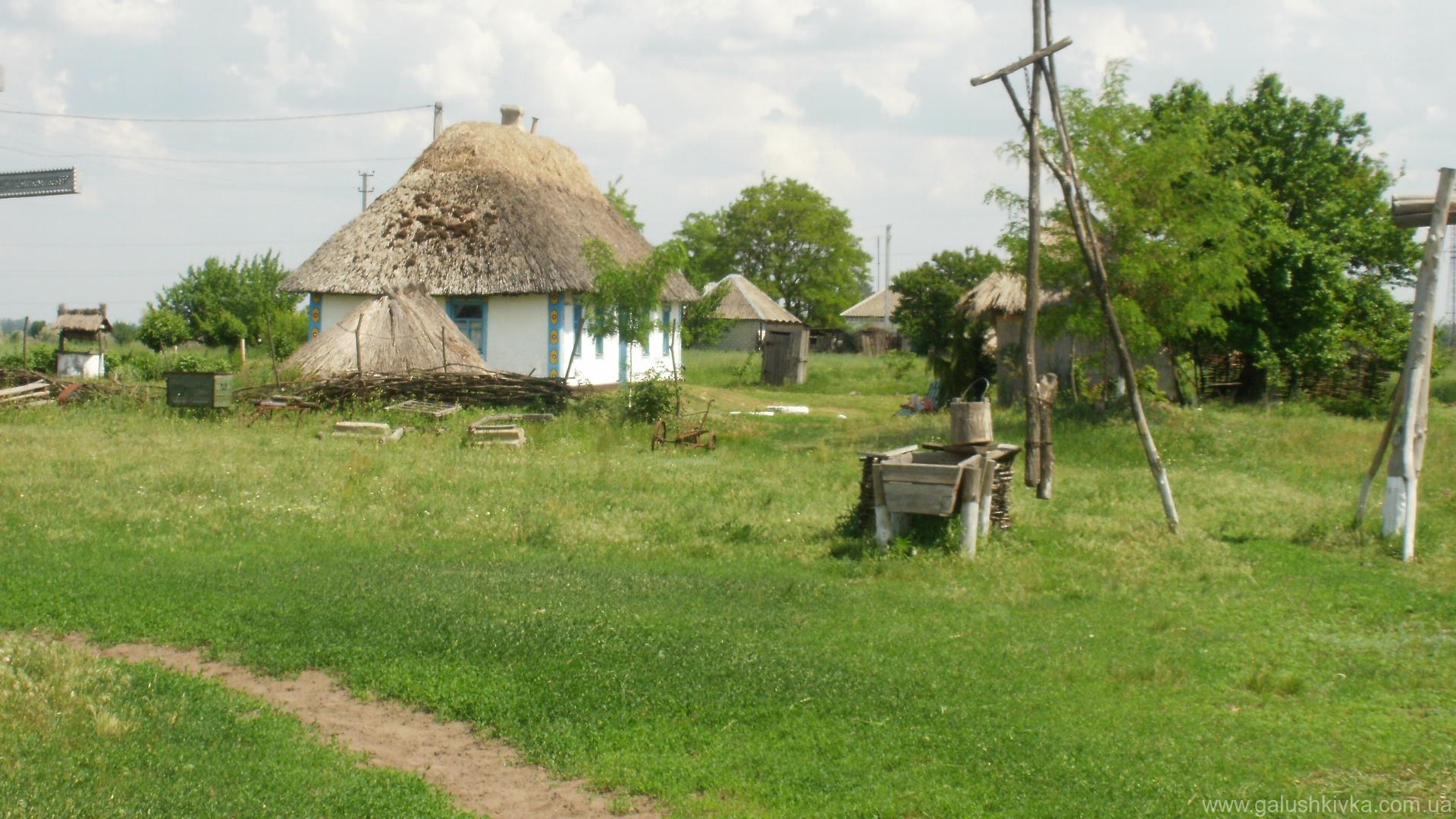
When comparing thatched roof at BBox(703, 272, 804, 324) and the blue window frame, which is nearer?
the blue window frame

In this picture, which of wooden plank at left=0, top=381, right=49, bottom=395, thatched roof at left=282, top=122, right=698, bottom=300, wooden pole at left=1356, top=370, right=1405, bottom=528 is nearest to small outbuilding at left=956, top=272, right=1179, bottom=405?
thatched roof at left=282, top=122, right=698, bottom=300

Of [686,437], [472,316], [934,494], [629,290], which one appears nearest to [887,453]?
[934,494]

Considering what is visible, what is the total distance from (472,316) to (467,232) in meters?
1.93

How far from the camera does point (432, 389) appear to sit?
22.3 meters

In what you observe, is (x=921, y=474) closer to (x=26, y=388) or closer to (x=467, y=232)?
(x=26, y=388)

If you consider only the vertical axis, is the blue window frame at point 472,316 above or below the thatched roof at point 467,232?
below

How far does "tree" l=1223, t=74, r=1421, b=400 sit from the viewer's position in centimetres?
2289

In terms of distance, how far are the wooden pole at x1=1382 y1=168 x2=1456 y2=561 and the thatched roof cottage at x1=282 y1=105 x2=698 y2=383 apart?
17028 millimetres

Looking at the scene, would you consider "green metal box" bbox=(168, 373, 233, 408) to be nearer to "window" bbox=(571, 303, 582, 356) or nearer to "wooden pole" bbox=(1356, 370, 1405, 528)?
"window" bbox=(571, 303, 582, 356)

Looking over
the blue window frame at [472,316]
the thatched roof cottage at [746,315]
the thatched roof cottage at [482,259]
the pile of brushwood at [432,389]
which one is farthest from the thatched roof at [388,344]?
the thatched roof cottage at [746,315]

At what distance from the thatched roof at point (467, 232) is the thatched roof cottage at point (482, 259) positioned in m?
0.03

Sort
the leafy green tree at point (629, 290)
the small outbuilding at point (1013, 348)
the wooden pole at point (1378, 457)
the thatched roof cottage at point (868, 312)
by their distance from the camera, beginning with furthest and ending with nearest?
the thatched roof cottage at point (868, 312) < the small outbuilding at point (1013, 348) < the leafy green tree at point (629, 290) < the wooden pole at point (1378, 457)

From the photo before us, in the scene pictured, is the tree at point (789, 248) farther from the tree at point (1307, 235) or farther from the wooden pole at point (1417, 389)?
the wooden pole at point (1417, 389)

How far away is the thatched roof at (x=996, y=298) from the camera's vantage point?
80.1ft
